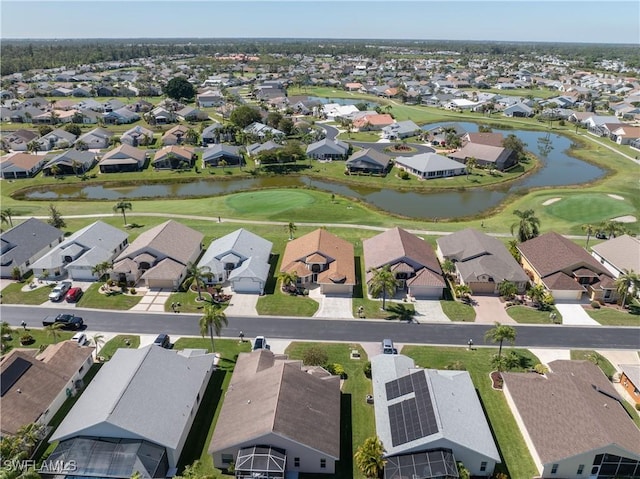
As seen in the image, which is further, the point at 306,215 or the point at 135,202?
the point at 135,202

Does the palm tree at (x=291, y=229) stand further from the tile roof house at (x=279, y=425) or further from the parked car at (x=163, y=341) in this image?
the tile roof house at (x=279, y=425)

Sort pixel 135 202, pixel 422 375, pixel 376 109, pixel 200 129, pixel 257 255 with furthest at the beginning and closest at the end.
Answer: pixel 376 109
pixel 200 129
pixel 135 202
pixel 257 255
pixel 422 375

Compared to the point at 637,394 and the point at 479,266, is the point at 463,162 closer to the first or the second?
the point at 479,266

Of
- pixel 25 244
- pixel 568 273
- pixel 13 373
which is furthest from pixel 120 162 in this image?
pixel 568 273

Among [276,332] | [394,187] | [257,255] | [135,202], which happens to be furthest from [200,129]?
[276,332]

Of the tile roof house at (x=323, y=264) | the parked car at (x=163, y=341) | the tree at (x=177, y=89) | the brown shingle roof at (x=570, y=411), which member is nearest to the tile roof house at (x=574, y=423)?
the brown shingle roof at (x=570, y=411)

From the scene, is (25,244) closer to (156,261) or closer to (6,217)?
(6,217)

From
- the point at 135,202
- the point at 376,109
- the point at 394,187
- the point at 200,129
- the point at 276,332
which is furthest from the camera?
Answer: the point at 376,109
